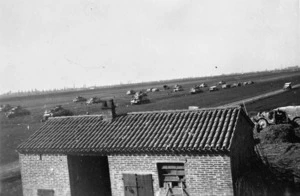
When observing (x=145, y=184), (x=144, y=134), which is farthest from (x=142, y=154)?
(x=145, y=184)

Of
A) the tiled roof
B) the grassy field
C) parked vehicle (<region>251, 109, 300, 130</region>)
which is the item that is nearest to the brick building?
the tiled roof

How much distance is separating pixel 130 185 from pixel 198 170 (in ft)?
10.4

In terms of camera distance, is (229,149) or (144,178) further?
(144,178)

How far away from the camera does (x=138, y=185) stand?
13305 millimetres

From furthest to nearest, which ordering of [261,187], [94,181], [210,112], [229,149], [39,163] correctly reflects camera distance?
[94,181] → [39,163] → [210,112] → [261,187] → [229,149]

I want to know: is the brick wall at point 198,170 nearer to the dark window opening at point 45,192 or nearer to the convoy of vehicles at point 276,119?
the dark window opening at point 45,192

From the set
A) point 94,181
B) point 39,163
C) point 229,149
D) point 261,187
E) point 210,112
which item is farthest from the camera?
point 94,181

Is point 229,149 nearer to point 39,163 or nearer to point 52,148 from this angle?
point 52,148

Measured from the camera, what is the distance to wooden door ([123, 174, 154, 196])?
519 inches

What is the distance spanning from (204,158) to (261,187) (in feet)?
10.3

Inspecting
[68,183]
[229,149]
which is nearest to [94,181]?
[68,183]

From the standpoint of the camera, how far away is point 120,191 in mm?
13781

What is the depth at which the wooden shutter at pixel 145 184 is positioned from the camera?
13148 mm

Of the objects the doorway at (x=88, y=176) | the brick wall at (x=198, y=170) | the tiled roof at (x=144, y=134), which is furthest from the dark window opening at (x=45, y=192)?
the brick wall at (x=198, y=170)
